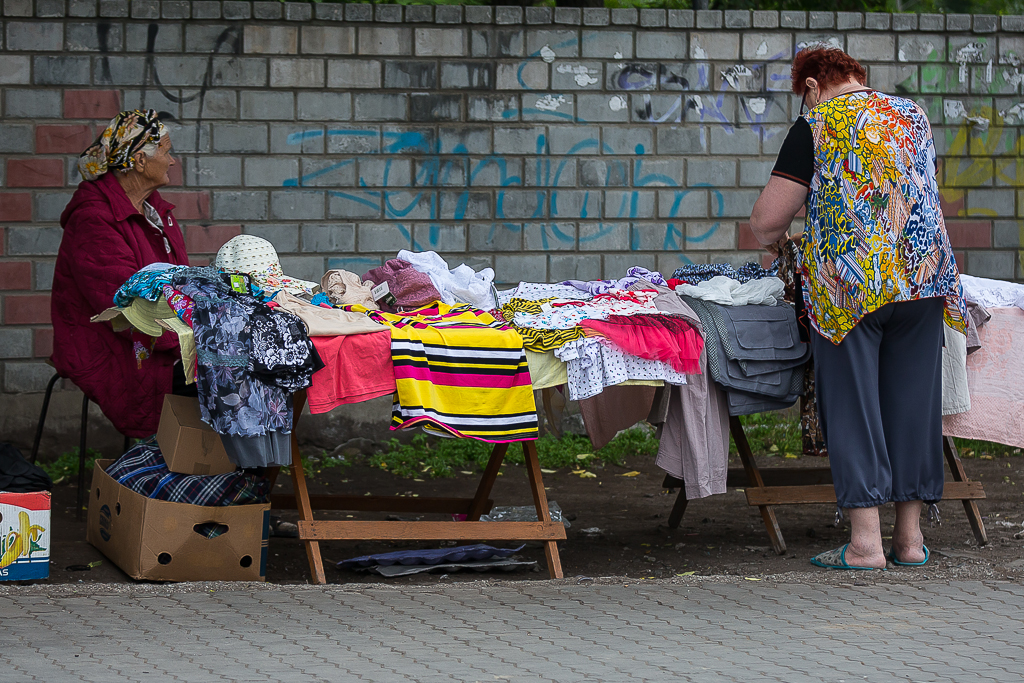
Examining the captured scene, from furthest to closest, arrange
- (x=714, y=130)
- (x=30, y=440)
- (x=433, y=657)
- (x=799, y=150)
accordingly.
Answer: (x=714, y=130) → (x=30, y=440) → (x=799, y=150) → (x=433, y=657)

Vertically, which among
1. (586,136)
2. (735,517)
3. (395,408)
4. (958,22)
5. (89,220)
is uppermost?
(958,22)

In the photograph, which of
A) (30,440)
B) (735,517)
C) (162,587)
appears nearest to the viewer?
(162,587)

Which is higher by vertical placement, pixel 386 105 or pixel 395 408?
pixel 386 105

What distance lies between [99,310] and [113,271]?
22 centimetres

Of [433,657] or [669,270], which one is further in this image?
[669,270]

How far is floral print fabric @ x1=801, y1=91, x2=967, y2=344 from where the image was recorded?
14.9 feet

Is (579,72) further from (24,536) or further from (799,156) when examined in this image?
(24,536)

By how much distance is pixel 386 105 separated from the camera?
7.51 meters

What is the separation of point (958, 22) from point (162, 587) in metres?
6.79

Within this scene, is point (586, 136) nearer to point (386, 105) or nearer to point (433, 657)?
point (386, 105)

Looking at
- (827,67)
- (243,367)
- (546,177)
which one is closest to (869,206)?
(827,67)

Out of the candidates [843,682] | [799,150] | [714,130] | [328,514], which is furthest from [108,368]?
[714,130]

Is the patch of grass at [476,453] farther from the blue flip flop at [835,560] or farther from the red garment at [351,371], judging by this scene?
the red garment at [351,371]

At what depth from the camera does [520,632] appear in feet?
12.5
